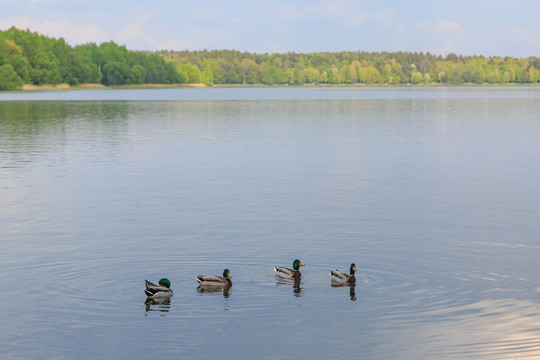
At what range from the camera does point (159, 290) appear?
17.4m

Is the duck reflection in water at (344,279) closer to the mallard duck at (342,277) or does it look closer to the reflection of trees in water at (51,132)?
the mallard duck at (342,277)

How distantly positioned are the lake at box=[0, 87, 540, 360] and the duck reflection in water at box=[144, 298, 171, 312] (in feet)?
0.16

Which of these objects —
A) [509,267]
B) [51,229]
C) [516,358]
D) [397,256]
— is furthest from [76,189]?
[516,358]

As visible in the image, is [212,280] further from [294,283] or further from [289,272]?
[294,283]

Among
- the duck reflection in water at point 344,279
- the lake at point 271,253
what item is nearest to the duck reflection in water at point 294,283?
the lake at point 271,253

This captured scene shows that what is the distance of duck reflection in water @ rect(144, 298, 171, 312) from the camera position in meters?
17.1

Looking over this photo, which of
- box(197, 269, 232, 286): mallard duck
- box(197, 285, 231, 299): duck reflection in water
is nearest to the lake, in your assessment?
box(197, 285, 231, 299): duck reflection in water

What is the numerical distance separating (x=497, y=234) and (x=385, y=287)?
7.31 metres

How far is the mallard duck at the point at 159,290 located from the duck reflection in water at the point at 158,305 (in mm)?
93

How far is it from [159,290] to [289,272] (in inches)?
135

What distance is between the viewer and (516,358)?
14.2 meters

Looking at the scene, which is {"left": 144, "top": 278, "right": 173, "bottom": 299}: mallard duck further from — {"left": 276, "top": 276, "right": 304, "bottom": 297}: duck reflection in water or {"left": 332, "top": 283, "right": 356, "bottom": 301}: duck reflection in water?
{"left": 332, "top": 283, "right": 356, "bottom": 301}: duck reflection in water

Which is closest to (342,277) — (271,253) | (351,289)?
(351,289)

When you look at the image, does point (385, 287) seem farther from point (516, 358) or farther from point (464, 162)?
point (464, 162)
